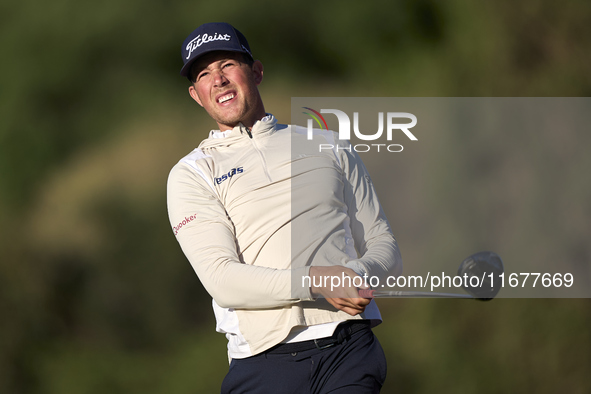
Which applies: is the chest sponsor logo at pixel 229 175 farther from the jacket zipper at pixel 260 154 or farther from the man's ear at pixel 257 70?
the man's ear at pixel 257 70

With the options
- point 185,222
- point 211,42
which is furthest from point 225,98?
point 185,222

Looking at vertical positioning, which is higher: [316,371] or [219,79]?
[219,79]

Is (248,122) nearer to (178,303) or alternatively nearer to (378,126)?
(378,126)

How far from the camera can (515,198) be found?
7.06 feet

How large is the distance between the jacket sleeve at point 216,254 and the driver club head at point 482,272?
537 millimetres

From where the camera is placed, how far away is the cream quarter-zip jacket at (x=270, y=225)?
1366mm

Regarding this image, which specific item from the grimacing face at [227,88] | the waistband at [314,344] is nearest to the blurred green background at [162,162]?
the grimacing face at [227,88]

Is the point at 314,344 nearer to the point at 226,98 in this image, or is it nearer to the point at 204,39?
the point at 226,98

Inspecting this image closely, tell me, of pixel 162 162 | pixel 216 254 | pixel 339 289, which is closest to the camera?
pixel 339 289

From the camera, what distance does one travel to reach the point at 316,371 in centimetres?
138

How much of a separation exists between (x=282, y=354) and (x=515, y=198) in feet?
3.69

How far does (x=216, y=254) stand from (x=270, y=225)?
136mm

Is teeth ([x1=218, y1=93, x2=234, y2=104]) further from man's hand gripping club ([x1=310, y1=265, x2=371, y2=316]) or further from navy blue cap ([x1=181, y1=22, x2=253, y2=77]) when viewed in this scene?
man's hand gripping club ([x1=310, y1=265, x2=371, y2=316])

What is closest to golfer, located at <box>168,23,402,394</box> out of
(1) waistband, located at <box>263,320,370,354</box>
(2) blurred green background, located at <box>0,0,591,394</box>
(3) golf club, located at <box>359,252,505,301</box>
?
(1) waistband, located at <box>263,320,370,354</box>
